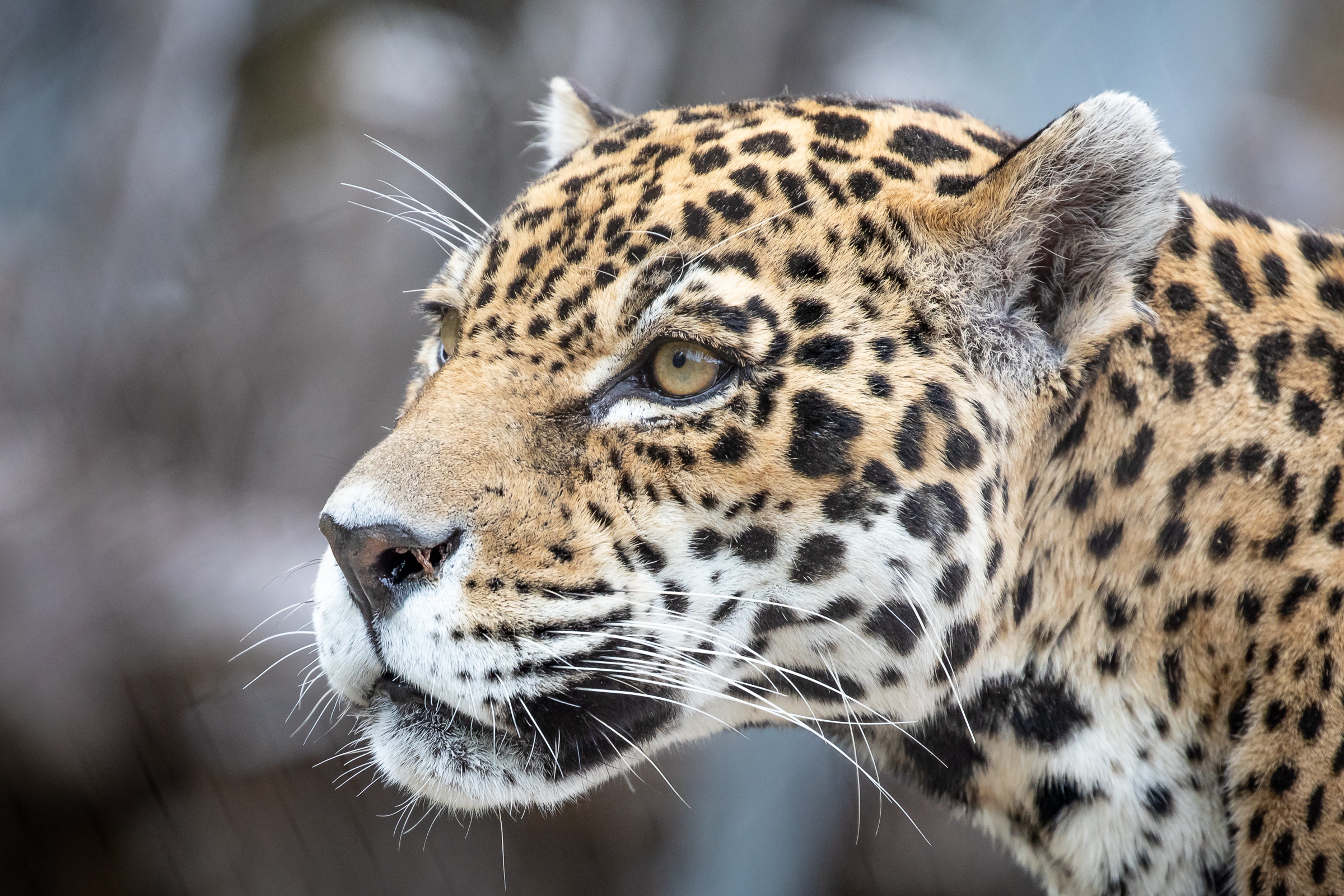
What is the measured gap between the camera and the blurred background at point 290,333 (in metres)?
3.66

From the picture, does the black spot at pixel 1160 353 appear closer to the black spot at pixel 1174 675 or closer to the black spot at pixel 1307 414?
the black spot at pixel 1307 414

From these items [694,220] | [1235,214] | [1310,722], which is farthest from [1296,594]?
[694,220]

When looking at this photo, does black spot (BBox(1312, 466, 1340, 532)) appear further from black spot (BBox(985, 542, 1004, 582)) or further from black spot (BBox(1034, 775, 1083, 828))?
black spot (BBox(1034, 775, 1083, 828))

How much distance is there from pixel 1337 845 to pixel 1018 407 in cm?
86

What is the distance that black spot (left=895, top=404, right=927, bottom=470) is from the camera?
1843 millimetres

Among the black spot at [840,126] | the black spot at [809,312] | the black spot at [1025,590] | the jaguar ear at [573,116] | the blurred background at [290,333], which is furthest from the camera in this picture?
the blurred background at [290,333]

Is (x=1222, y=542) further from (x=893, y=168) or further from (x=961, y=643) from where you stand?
(x=893, y=168)

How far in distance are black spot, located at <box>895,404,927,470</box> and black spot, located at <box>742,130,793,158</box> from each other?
22.7 inches

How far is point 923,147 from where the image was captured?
2096mm

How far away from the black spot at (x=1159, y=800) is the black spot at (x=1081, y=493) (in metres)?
0.53

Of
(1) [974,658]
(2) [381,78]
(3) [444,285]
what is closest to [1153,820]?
(1) [974,658]

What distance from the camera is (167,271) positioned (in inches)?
189

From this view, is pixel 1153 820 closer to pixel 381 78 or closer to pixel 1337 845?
pixel 1337 845

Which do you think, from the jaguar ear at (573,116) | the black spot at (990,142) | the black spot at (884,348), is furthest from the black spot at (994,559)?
the jaguar ear at (573,116)
